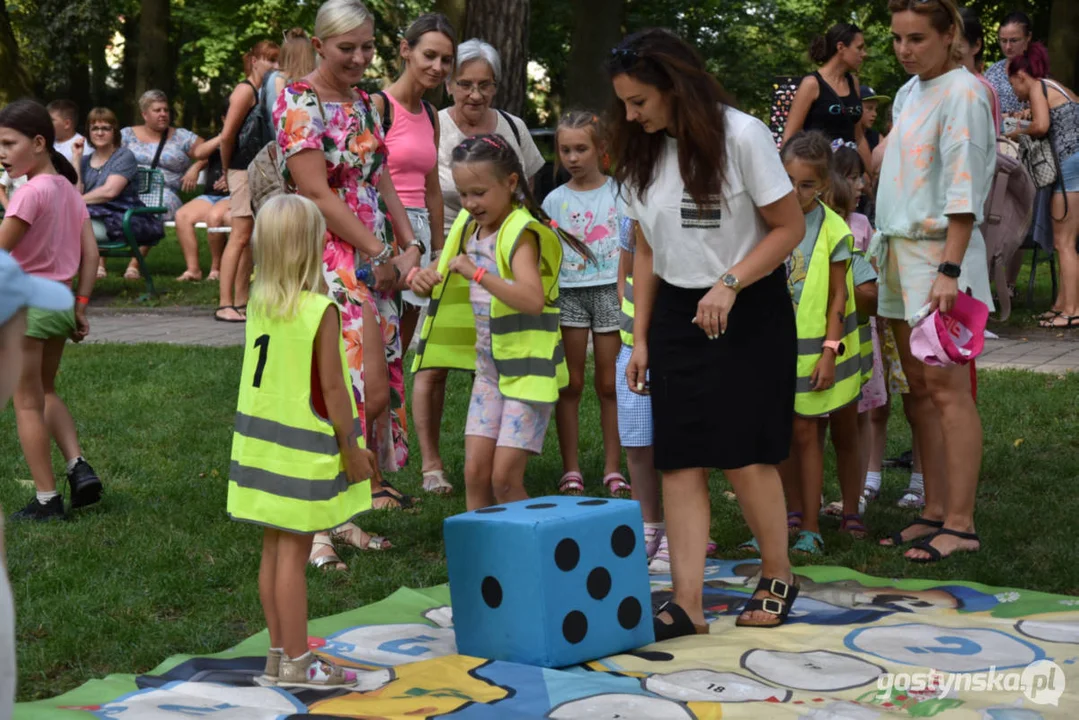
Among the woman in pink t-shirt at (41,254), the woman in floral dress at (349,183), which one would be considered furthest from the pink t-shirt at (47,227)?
the woman in floral dress at (349,183)

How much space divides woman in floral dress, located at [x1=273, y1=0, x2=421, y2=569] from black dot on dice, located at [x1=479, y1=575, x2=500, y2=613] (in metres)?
1.36

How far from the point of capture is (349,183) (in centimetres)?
568

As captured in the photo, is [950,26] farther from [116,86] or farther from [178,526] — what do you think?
[116,86]

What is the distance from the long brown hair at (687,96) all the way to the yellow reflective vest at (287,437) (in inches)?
48.2

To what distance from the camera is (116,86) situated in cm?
4838

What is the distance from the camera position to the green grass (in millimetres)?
4875

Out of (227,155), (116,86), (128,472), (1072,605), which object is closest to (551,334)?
(1072,605)

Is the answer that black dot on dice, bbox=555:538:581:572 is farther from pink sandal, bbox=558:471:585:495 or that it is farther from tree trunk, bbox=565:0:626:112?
tree trunk, bbox=565:0:626:112

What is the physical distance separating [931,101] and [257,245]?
284 centimetres

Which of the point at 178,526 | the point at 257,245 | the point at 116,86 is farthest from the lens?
the point at 116,86

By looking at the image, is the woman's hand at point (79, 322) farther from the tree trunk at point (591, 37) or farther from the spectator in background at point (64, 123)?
the tree trunk at point (591, 37)

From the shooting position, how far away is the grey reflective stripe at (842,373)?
581 centimetres

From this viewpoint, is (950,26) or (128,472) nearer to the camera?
(950,26)

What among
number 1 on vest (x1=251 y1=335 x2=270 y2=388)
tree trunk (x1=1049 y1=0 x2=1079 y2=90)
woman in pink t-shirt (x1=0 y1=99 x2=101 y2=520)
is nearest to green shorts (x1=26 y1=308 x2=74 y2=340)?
woman in pink t-shirt (x1=0 y1=99 x2=101 y2=520)
